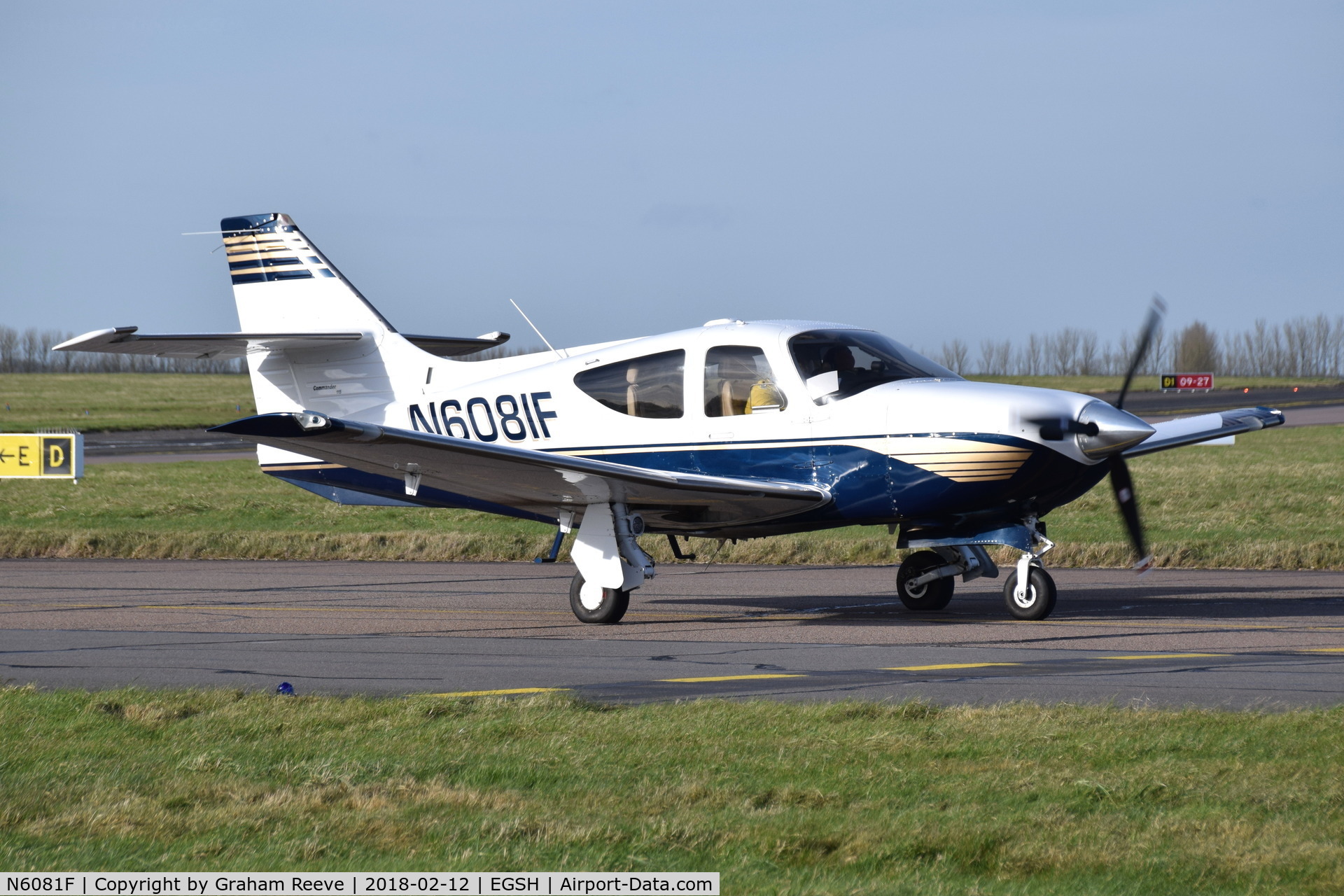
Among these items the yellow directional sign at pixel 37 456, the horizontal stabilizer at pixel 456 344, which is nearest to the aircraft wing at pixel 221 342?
the horizontal stabilizer at pixel 456 344

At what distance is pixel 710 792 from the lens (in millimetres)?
5512

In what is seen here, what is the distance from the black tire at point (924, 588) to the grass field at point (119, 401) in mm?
49417

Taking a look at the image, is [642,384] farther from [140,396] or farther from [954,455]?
[140,396]

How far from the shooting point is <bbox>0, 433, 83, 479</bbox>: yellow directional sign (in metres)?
31.6

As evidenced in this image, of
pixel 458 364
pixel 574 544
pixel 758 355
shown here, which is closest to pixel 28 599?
pixel 458 364

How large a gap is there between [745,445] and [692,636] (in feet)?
7.13

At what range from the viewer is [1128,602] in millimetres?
13812

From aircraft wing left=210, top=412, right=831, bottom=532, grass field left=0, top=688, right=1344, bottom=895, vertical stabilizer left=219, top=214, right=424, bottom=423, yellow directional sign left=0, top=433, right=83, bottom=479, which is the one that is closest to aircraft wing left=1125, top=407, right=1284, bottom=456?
aircraft wing left=210, top=412, right=831, bottom=532

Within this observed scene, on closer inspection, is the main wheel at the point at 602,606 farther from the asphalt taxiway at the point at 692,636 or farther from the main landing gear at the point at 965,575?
the main landing gear at the point at 965,575

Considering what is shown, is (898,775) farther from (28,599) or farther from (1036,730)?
(28,599)

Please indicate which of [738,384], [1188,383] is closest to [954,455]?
[738,384]
